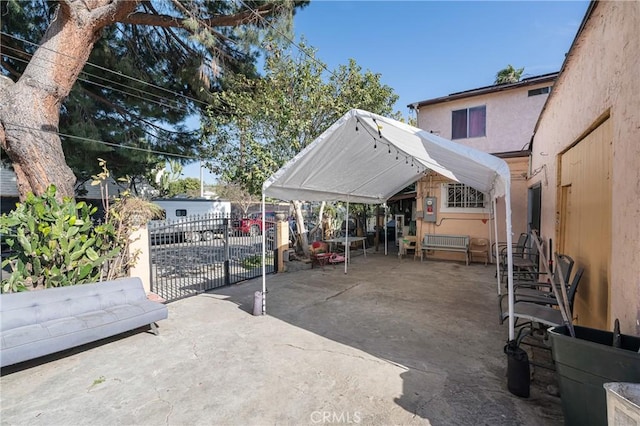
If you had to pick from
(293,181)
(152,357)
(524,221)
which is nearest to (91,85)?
(293,181)

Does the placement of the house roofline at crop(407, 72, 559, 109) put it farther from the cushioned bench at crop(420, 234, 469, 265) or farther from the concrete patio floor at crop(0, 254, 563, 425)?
the concrete patio floor at crop(0, 254, 563, 425)

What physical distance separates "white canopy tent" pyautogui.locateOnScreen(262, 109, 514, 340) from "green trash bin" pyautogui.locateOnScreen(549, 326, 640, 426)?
3.17ft

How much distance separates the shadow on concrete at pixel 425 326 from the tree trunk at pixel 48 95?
406 cm

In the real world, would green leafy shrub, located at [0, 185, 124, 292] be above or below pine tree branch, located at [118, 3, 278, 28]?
below

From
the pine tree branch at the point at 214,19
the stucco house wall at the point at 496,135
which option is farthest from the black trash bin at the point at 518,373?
the pine tree branch at the point at 214,19

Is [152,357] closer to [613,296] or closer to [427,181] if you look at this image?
[613,296]

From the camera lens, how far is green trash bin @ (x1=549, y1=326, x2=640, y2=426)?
166 centimetres

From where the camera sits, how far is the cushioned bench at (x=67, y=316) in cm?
316

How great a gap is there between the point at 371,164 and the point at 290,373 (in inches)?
177

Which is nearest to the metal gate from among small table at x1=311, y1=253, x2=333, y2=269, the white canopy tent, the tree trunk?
small table at x1=311, y1=253, x2=333, y2=269

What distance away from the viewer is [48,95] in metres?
5.77

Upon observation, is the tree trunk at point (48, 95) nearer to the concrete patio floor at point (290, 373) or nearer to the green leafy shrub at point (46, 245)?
the green leafy shrub at point (46, 245)

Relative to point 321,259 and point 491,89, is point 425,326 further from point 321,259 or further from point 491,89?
point 491,89

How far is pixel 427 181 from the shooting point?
1081 centimetres
